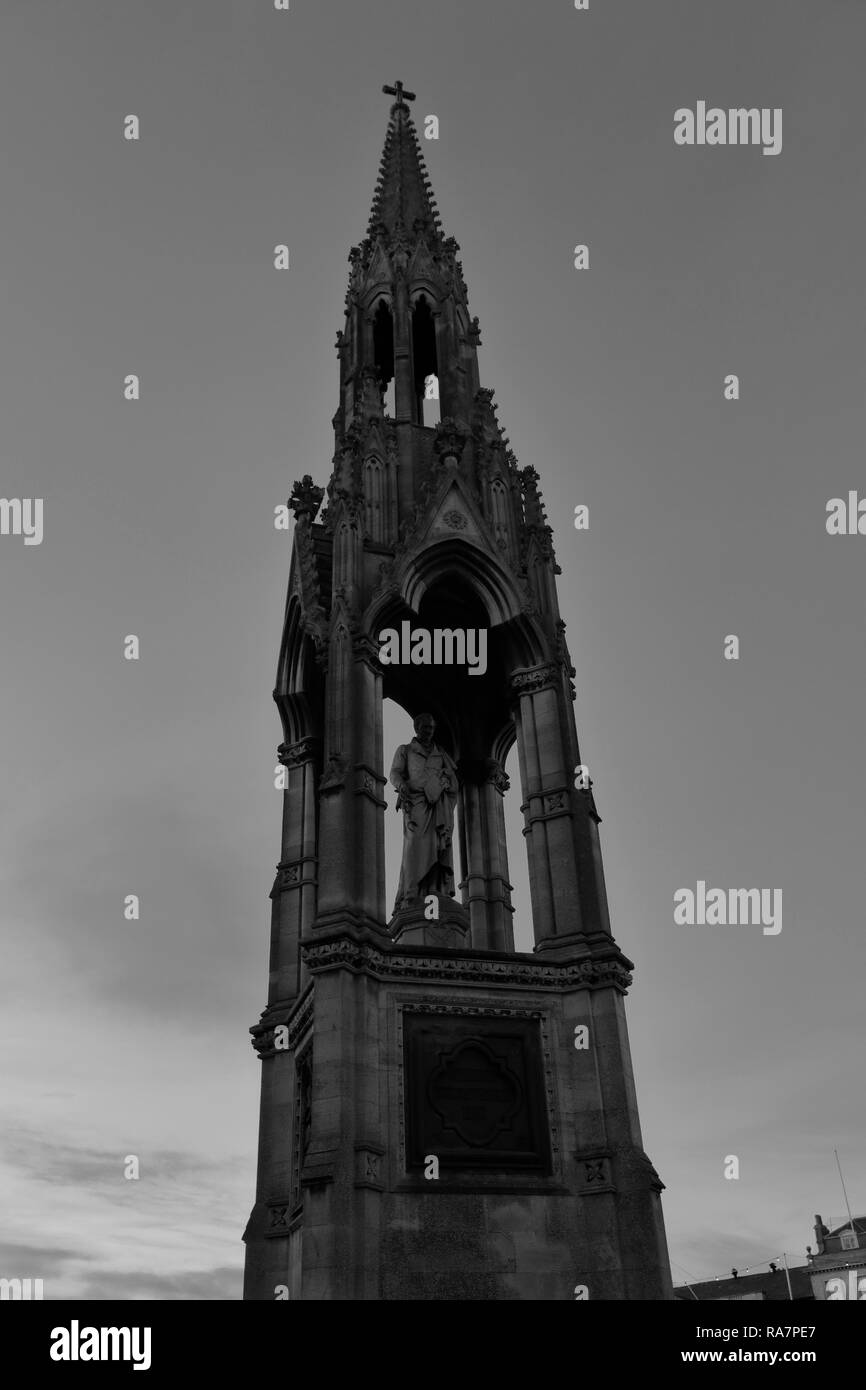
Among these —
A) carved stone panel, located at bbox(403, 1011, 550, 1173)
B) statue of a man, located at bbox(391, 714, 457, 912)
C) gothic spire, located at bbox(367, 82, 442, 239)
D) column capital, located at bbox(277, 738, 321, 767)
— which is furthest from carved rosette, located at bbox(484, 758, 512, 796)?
gothic spire, located at bbox(367, 82, 442, 239)

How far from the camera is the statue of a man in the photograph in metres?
18.5

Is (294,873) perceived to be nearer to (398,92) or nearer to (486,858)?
(486,858)

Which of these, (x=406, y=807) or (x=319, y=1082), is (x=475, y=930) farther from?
(x=319, y=1082)

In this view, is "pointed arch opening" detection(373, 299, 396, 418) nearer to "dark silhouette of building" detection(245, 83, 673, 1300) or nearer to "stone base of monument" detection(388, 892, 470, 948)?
"dark silhouette of building" detection(245, 83, 673, 1300)

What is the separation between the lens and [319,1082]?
46.5 feet

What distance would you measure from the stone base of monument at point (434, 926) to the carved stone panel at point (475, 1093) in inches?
83.4

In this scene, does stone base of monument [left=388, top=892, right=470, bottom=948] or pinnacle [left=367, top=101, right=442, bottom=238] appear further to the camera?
pinnacle [left=367, top=101, right=442, bottom=238]

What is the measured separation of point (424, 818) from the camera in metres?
18.7

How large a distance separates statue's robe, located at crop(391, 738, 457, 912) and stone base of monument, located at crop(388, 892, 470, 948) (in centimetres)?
25

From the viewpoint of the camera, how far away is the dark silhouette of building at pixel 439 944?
14.0 metres

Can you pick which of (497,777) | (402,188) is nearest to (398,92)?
(402,188)

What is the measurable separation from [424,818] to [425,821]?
0.18 feet

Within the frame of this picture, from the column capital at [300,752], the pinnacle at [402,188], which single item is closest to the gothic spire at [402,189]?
the pinnacle at [402,188]
